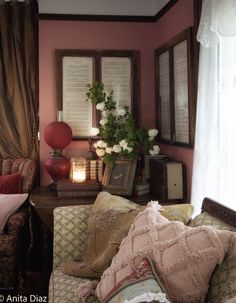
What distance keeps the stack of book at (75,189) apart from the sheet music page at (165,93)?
0.70 meters

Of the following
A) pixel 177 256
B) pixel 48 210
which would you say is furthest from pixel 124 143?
pixel 177 256

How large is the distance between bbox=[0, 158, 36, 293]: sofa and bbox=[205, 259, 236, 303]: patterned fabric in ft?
5.51

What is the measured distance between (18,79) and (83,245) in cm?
183

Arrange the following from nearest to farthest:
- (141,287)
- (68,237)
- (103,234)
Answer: (141,287)
(103,234)
(68,237)

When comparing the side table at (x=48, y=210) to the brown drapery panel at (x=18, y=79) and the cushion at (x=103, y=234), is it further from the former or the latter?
the brown drapery panel at (x=18, y=79)

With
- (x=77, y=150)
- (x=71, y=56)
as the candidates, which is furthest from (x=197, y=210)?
(x=71, y=56)

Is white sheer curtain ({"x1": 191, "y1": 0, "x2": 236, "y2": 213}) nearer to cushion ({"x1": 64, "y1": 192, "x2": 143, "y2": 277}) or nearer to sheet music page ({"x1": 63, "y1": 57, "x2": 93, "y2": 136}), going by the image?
cushion ({"x1": 64, "y1": 192, "x2": 143, "y2": 277})

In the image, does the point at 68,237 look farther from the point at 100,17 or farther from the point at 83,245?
the point at 100,17

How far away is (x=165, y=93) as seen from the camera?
10.4ft

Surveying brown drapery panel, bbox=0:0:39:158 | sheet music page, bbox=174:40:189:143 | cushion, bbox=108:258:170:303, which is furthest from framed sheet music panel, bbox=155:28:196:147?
cushion, bbox=108:258:170:303

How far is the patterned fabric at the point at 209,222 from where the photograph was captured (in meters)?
1.62

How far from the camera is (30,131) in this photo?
3520 millimetres

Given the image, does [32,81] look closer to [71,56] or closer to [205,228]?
[71,56]

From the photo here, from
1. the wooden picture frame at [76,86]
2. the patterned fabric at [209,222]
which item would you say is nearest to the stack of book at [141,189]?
the wooden picture frame at [76,86]
